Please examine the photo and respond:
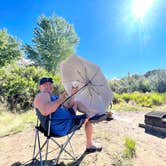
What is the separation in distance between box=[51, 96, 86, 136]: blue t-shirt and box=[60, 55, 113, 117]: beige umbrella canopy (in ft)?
0.86

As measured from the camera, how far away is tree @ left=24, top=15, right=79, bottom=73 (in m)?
18.6

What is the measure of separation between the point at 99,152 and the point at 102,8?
22.8 feet

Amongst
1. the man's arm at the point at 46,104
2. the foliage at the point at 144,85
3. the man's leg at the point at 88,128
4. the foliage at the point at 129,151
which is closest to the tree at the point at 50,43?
the foliage at the point at 144,85

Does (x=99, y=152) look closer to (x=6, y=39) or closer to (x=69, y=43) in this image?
(x=6, y=39)

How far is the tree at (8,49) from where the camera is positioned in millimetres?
14086

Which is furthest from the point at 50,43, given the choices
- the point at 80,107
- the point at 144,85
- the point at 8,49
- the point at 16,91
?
the point at 80,107

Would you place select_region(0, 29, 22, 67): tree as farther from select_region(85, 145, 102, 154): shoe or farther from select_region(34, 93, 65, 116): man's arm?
select_region(34, 93, 65, 116): man's arm

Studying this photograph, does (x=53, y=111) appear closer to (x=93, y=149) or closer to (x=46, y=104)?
(x=46, y=104)

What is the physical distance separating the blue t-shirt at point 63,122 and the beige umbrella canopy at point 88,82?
10.3 inches

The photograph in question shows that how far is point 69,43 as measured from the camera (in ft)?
63.4

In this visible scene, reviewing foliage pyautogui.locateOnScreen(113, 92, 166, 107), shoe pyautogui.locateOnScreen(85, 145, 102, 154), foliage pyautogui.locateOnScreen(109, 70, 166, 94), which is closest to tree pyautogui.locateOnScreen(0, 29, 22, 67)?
foliage pyautogui.locateOnScreen(113, 92, 166, 107)

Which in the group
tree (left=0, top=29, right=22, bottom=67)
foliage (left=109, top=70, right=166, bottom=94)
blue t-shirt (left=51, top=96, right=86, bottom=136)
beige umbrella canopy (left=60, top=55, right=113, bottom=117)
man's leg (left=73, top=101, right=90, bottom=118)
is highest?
tree (left=0, top=29, right=22, bottom=67)

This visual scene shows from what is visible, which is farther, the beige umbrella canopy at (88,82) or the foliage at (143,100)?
the foliage at (143,100)

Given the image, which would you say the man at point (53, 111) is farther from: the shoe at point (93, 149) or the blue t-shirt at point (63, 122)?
the shoe at point (93, 149)
